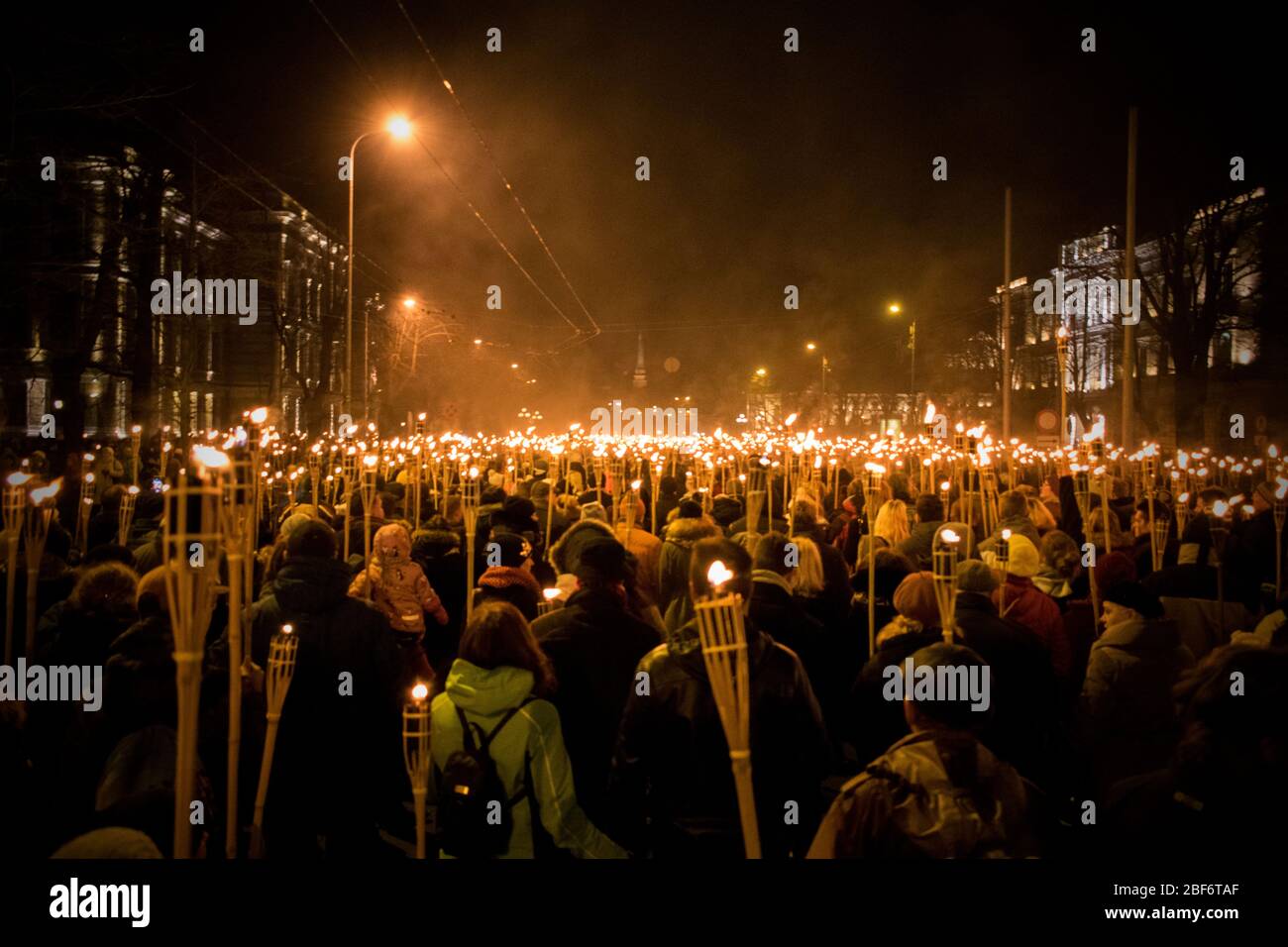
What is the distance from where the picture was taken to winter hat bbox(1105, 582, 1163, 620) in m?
4.88

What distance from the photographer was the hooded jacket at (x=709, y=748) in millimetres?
3723

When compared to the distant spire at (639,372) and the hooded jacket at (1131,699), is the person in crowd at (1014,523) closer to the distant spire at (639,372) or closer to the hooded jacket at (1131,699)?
the hooded jacket at (1131,699)

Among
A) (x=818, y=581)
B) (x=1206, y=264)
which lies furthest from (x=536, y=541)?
(x=1206, y=264)

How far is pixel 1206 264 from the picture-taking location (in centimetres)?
3434

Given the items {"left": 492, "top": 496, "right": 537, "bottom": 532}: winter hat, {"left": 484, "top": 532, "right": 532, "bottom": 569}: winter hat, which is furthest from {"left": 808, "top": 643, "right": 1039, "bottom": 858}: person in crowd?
{"left": 492, "top": 496, "right": 537, "bottom": 532}: winter hat

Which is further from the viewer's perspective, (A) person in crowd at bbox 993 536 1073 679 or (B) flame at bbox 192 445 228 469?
(A) person in crowd at bbox 993 536 1073 679

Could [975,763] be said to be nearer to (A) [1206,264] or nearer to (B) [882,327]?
(A) [1206,264]

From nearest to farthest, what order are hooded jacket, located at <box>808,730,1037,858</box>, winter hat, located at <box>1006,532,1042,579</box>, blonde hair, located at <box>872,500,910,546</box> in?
hooded jacket, located at <box>808,730,1037,858</box> < winter hat, located at <box>1006,532,1042,579</box> < blonde hair, located at <box>872,500,910,546</box>

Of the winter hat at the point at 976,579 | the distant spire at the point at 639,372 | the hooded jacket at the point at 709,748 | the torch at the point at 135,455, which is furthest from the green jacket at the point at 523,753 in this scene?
the distant spire at the point at 639,372

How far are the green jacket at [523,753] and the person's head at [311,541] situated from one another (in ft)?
4.93

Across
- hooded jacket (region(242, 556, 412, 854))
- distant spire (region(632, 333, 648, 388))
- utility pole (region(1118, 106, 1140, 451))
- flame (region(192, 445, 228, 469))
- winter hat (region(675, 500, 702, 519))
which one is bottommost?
hooded jacket (region(242, 556, 412, 854))

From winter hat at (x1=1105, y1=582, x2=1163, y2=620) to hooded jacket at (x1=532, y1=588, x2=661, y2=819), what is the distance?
2.19m

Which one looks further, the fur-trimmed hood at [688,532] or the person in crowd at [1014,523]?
the person in crowd at [1014,523]

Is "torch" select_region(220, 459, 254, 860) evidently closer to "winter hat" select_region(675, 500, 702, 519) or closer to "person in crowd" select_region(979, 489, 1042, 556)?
"person in crowd" select_region(979, 489, 1042, 556)
